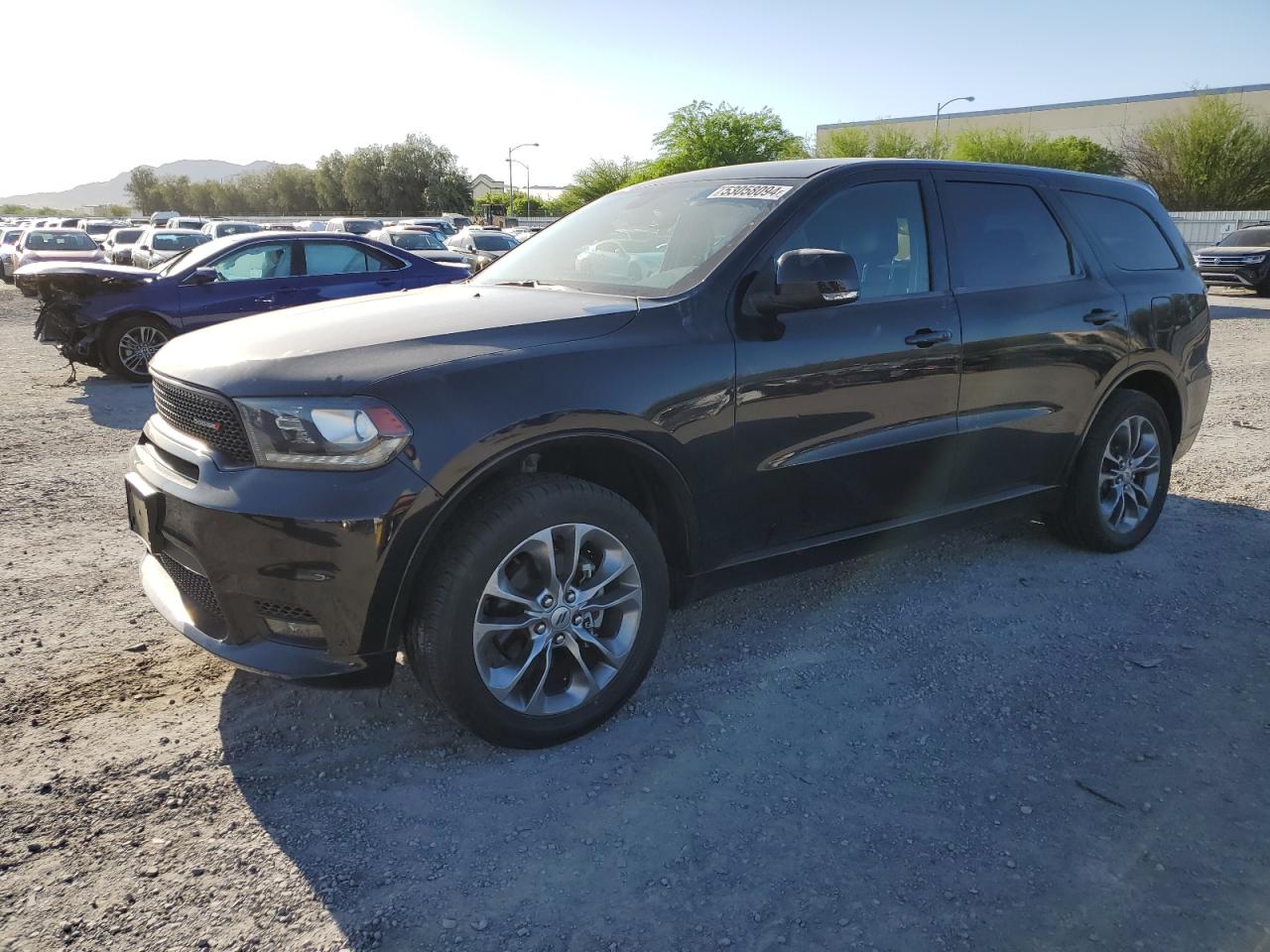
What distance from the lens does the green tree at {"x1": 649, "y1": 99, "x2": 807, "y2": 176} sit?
49844 mm

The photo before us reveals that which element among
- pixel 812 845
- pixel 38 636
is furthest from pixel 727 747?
pixel 38 636

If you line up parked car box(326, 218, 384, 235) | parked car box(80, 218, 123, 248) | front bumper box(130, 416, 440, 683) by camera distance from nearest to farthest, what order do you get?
front bumper box(130, 416, 440, 683) → parked car box(326, 218, 384, 235) → parked car box(80, 218, 123, 248)

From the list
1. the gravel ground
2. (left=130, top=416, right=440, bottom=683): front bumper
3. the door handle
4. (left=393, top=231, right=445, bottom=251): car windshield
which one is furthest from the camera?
(left=393, top=231, right=445, bottom=251): car windshield

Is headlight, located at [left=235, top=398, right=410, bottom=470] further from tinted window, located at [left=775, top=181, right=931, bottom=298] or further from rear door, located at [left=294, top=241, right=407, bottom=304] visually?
rear door, located at [left=294, top=241, right=407, bottom=304]

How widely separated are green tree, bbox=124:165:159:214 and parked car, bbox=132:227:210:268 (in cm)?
8252

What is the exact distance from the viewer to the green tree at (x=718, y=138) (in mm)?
49844

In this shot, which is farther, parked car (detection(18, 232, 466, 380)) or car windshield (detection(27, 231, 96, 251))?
car windshield (detection(27, 231, 96, 251))

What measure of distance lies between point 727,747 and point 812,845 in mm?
525

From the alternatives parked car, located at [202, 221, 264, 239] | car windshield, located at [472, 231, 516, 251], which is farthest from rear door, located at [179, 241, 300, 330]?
parked car, located at [202, 221, 264, 239]

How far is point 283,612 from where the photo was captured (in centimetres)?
263

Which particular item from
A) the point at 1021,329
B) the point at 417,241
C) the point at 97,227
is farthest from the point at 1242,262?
the point at 97,227

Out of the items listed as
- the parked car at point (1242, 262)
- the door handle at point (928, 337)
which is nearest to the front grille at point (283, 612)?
the door handle at point (928, 337)

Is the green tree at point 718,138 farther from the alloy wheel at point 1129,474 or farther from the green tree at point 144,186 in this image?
the green tree at point 144,186

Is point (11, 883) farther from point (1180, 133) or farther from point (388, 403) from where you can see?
point (1180, 133)
